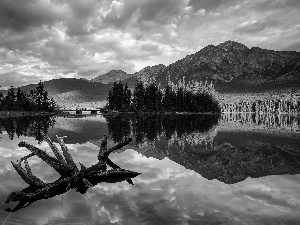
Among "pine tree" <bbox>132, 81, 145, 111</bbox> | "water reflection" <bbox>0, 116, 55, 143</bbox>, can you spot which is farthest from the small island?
"water reflection" <bbox>0, 116, 55, 143</bbox>

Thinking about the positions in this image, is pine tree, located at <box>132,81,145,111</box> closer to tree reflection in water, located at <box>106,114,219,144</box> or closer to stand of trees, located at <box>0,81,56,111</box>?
stand of trees, located at <box>0,81,56,111</box>

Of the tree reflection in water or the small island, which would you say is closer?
the tree reflection in water

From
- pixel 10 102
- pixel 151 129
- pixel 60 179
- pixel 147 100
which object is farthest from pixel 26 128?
pixel 10 102

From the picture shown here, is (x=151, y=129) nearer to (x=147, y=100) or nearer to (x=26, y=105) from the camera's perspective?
(x=147, y=100)

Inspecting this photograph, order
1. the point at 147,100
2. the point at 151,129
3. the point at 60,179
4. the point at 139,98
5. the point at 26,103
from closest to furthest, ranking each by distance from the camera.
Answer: the point at 60,179 < the point at 151,129 < the point at 26,103 < the point at 139,98 < the point at 147,100

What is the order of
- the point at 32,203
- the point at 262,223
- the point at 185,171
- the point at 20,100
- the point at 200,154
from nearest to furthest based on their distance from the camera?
the point at 262,223
the point at 32,203
the point at 185,171
the point at 200,154
the point at 20,100

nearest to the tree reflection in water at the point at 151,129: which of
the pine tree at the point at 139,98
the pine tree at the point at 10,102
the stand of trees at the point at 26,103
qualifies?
the pine tree at the point at 139,98

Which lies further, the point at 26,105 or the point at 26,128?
the point at 26,105

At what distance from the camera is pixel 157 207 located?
6.31 metres

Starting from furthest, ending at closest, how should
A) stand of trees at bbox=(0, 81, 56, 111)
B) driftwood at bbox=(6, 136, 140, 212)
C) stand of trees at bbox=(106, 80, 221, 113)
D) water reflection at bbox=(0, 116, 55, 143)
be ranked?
stand of trees at bbox=(106, 80, 221, 113), stand of trees at bbox=(0, 81, 56, 111), water reflection at bbox=(0, 116, 55, 143), driftwood at bbox=(6, 136, 140, 212)

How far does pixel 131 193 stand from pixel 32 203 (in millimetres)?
2528

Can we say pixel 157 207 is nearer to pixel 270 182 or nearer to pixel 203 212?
pixel 203 212

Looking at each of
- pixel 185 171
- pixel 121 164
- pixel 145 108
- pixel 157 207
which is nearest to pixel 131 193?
pixel 157 207

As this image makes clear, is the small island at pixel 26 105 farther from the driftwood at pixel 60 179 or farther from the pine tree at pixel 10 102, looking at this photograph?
the driftwood at pixel 60 179
